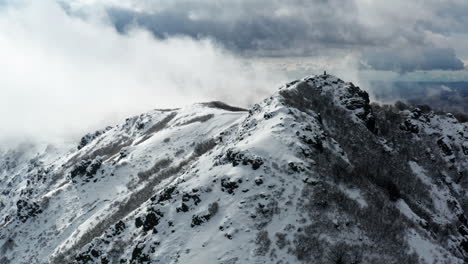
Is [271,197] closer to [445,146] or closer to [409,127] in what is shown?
[409,127]

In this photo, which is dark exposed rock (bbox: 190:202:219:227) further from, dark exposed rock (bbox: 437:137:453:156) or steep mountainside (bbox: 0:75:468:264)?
dark exposed rock (bbox: 437:137:453:156)

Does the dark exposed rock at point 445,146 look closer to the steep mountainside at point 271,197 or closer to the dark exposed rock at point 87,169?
the steep mountainside at point 271,197

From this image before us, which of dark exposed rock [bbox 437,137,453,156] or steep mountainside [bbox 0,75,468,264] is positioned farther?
dark exposed rock [bbox 437,137,453,156]

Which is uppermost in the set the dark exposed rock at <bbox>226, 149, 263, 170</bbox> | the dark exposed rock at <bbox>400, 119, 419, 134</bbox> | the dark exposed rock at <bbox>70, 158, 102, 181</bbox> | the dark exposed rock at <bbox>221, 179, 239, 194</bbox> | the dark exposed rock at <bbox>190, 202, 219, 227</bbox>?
the dark exposed rock at <bbox>226, 149, 263, 170</bbox>

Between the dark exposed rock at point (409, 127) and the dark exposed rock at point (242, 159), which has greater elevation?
the dark exposed rock at point (242, 159)

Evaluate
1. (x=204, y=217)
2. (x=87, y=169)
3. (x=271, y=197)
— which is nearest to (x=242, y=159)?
(x=271, y=197)

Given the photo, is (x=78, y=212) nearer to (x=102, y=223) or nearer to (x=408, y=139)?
(x=102, y=223)

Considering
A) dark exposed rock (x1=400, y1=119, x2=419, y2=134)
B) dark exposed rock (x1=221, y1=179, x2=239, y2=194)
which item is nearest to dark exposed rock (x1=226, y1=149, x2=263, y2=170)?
dark exposed rock (x1=221, y1=179, x2=239, y2=194)

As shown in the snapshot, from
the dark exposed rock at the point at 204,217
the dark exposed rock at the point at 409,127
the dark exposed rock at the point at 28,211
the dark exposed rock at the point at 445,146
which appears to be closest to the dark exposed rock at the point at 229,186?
the dark exposed rock at the point at 204,217

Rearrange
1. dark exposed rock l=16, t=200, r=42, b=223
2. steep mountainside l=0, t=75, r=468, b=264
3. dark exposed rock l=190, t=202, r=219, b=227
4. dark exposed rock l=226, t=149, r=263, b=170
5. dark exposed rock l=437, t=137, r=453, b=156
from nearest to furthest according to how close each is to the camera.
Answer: steep mountainside l=0, t=75, r=468, b=264 < dark exposed rock l=190, t=202, r=219, b=227 < dark exposed rock l=226, t=149, r=263, b=170 < dark exposed rock l=16, t=200, r=42, b=223 < dark exposed rock l=437, t=137, r=453, b=156
